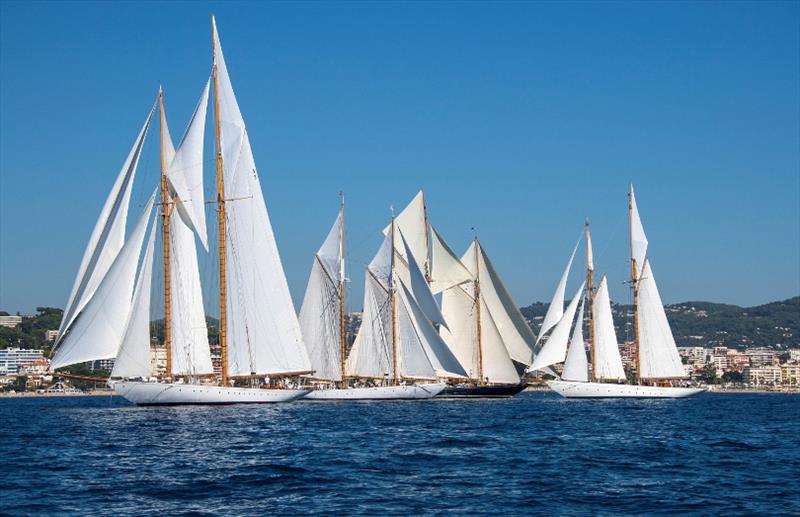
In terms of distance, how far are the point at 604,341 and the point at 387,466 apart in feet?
188

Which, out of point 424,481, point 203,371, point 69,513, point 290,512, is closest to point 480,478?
point 424,481

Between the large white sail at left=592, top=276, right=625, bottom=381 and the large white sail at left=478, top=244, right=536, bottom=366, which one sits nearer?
the large white sail at left=478, top=244, right=536, bottom=366

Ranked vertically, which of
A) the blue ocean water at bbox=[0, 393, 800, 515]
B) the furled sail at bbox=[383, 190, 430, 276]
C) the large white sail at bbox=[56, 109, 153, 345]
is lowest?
the blue ocean water at bbox=[0, 393, 800, 515]

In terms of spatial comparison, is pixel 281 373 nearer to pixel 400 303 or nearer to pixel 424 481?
pixel 400 303

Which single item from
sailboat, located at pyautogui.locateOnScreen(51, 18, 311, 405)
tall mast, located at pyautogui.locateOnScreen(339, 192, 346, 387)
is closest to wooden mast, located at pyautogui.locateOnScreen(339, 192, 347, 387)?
tall mast, located at pyautogui.locateOnScreen(339, 192, 346, 387)

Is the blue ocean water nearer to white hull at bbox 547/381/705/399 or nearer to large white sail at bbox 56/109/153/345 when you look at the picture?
large white sail at bbox 56/109/153/345

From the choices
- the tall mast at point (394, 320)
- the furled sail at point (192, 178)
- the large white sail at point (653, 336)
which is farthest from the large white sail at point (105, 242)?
the large white sail at point (653, 336)

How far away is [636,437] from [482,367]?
126 ft

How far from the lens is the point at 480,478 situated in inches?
1296

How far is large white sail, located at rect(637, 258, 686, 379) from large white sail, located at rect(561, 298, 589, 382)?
5.16 meters

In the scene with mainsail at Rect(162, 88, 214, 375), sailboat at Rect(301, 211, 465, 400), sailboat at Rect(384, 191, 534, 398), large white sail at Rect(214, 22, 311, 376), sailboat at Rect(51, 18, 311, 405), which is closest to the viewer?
sailboat at Rect(51, 18, 311, 405)

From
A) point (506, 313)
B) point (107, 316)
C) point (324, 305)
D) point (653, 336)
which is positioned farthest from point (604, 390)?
point (107, 316)

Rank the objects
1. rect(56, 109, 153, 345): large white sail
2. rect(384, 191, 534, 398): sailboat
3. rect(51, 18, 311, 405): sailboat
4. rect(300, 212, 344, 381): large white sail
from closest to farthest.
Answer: rect(56, 109, 153, 345): large white sail < rect(51, 18, 311, 405): sailboat < rect(300, 212, 344, 381): large white sail < rect(384, 191, 534, 398): sailboat

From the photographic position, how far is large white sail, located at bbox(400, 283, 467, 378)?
3059 inches
